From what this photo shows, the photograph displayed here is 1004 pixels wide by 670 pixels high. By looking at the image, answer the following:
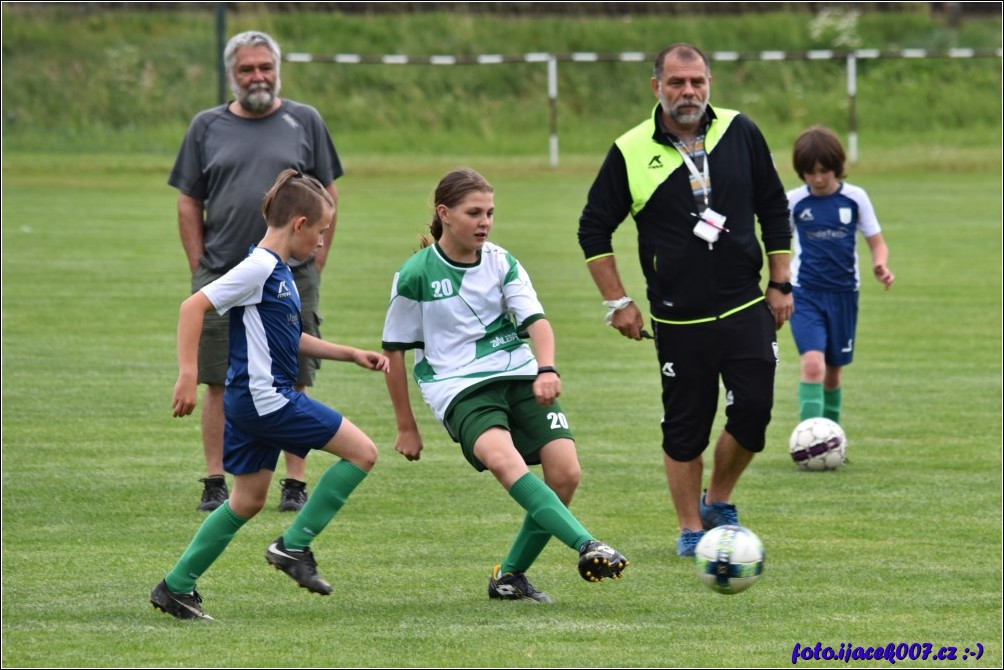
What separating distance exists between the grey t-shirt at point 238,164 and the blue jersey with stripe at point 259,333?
1.86 metres

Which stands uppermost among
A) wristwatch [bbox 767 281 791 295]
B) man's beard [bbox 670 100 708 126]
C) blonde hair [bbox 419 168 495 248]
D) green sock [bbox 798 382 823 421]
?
man's beard [bbox 670 100 708 126]

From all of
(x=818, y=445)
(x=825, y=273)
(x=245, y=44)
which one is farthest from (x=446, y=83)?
(x=245, y=44)

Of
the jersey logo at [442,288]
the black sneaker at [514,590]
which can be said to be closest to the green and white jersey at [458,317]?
the jersey logo at [442,288]

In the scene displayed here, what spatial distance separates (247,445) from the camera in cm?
632

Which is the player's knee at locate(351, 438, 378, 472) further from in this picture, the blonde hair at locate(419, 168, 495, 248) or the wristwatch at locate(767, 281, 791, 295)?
the wristwatch at locate(767, 281, 791, 295)

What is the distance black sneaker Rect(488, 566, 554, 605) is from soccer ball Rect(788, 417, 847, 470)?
3155 mm

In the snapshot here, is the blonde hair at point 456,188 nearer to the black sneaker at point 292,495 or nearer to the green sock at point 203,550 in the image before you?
the green sock at point 203,550

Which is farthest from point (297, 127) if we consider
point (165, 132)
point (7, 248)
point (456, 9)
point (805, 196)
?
point (456, 9)

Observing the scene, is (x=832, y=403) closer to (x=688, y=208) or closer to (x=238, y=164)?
(x=688, y=208)

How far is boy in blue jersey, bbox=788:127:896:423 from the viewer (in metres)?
9.81

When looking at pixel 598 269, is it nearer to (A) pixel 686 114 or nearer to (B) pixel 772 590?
(A) pixel 686 114

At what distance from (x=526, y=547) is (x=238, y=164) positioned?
268 cm

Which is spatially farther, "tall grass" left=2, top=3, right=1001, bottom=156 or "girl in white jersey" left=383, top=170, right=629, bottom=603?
"tall grass" left=2, top=3, right=1001, bottom=156

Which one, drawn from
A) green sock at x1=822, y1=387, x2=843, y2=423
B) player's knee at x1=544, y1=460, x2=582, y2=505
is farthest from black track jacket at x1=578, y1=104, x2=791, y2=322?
green sock at x1=822, y1=387, x2=843, y2=423
